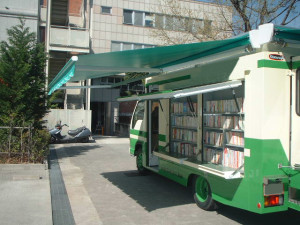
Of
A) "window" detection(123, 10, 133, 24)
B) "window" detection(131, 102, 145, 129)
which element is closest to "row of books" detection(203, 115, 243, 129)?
"window" detection(131, 102, 145, 129)

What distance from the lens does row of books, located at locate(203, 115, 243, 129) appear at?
520 centimetres

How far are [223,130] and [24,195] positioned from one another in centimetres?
418

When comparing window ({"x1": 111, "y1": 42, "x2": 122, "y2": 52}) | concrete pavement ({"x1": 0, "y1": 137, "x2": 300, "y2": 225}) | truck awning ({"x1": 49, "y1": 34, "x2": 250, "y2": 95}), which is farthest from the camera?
window ({"x1": 111, "y1": 42, "x2": 122, "y2": 52})

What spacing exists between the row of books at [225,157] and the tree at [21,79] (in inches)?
232

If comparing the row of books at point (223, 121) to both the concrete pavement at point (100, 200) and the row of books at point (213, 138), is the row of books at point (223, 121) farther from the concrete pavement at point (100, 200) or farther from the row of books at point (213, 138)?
the concrete pavement at point (100, 200)

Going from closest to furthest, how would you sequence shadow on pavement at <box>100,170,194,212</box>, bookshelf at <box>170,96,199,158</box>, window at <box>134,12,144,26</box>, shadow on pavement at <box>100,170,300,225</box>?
shadow on pavement at <box>100,170,300,225</box>
shadow on pavement at <box>100,170,194,212</box>
bookshelf at <box>170,96,199,158</box>
window at <box>134,12,144,26</box>

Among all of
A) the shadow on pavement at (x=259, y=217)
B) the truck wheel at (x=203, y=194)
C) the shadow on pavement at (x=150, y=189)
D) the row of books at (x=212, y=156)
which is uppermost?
the row of books at (x=212, y=156)

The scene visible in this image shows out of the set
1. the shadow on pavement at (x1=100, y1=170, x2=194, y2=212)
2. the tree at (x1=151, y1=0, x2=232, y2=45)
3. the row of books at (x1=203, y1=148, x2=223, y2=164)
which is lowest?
the shadow on pavement at (x1=100, y1=170, x2=194, y2=212)

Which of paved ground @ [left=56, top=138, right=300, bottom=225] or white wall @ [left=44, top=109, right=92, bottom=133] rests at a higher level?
white wall @ [left=44, top=109, right=92, bottom=133]

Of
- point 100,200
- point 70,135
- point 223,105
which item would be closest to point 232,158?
point 223,105

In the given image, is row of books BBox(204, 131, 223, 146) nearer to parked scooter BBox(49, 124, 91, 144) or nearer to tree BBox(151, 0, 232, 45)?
tree BBox(151, 0, 232, 45)

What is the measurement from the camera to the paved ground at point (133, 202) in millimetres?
5281

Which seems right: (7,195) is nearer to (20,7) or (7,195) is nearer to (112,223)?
(112,223)

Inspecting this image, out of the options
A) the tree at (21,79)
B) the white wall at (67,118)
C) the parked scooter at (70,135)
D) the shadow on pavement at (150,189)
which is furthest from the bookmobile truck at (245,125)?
the white wall at (67,118)
